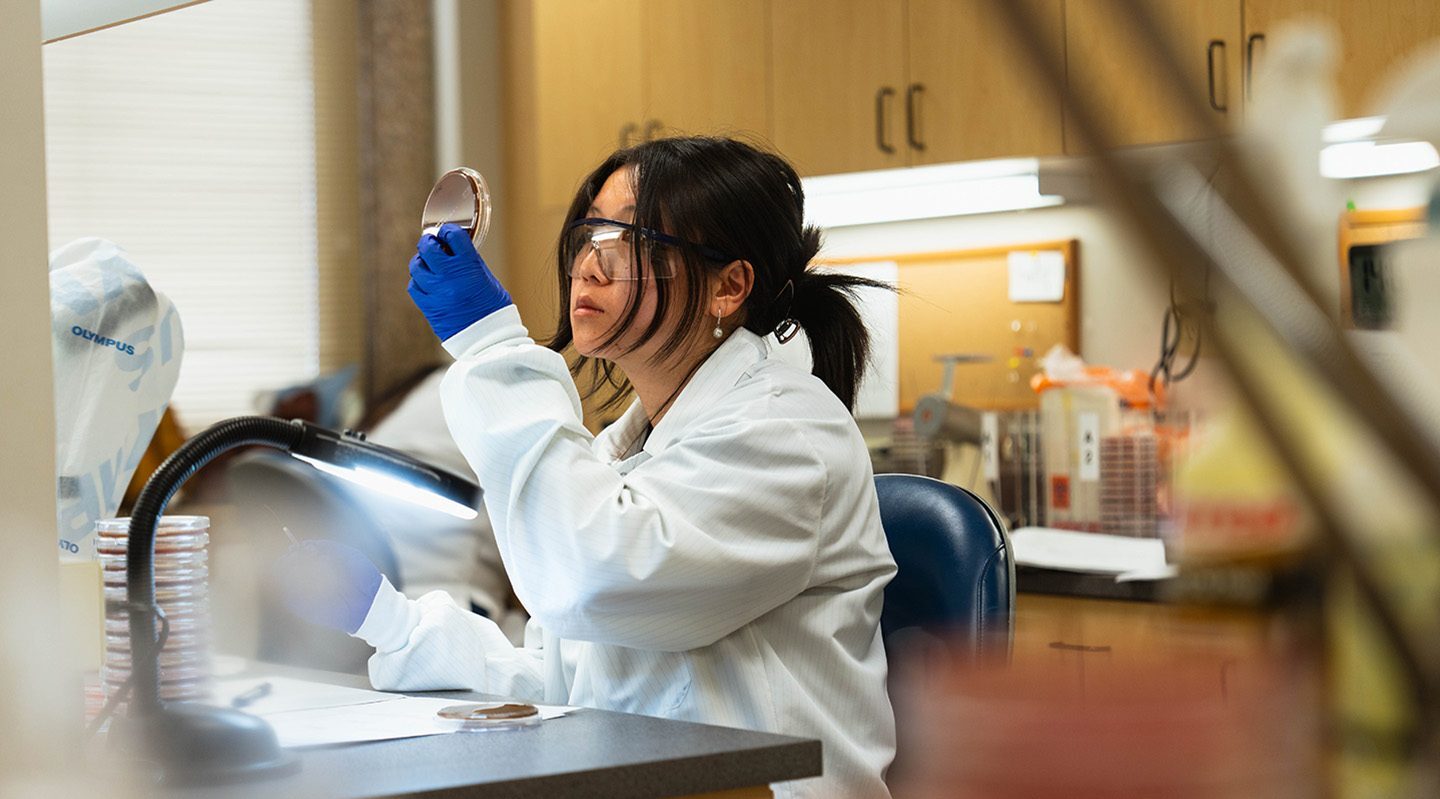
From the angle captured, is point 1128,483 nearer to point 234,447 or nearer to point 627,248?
point 627,248

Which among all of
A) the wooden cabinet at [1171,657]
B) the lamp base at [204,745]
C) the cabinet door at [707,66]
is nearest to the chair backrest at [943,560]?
the lamp base at [204,745]

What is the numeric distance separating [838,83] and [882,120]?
16 cm

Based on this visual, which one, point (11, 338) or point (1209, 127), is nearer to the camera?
point (1209, 127)

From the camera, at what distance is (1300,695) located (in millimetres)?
251

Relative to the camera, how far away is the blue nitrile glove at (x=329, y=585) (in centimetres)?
145

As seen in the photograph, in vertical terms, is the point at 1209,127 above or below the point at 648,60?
A: below

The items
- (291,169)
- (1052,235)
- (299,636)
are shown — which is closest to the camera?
(299,636)

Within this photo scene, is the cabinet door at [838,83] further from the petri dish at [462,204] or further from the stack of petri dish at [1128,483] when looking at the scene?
the petri dish at [462,204]

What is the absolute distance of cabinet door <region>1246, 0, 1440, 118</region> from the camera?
2.55 meters

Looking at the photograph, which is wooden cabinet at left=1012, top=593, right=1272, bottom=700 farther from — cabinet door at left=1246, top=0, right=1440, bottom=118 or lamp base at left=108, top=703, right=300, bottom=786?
cabinet door at left=1246, top=0, right=1440, bottom=118

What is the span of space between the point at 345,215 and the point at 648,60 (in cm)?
101

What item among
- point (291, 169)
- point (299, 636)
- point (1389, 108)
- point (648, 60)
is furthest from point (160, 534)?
point (291, 169)

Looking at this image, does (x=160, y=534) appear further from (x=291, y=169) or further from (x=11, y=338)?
(x=291, y=169)

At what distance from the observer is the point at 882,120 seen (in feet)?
10.7
